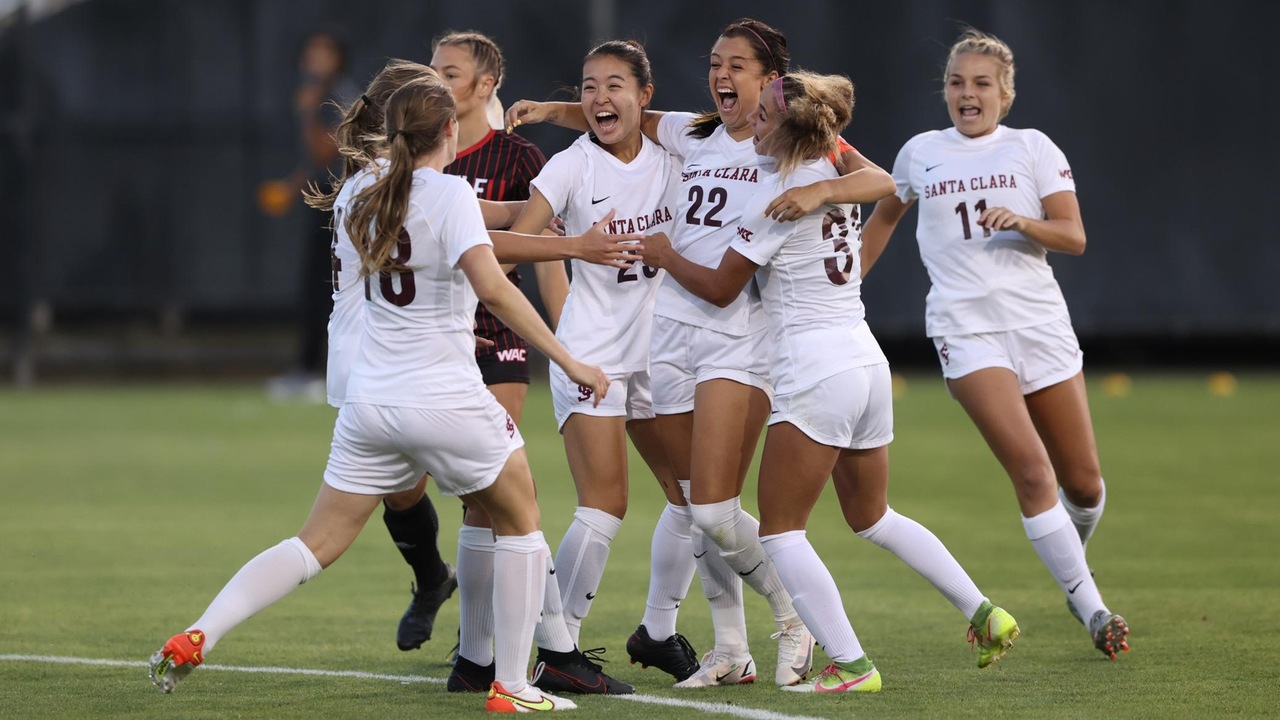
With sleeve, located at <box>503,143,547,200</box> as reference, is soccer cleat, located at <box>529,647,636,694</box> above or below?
below

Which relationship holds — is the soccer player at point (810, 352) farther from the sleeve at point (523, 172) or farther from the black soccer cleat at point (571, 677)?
the sleeve at point (523, 172)

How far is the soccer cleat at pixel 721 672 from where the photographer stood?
5371 millimetres

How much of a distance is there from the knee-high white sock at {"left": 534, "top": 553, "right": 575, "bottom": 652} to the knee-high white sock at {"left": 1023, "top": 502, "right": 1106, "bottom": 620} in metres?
1.77

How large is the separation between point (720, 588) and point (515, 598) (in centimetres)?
96

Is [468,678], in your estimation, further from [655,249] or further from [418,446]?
[655,249]

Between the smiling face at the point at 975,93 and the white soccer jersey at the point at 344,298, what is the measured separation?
241cm

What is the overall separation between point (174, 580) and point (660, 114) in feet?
10.8

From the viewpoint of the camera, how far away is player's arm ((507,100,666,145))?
18.9ft

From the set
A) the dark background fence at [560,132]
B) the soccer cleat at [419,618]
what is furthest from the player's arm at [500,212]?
the dark background fence at [560,132]

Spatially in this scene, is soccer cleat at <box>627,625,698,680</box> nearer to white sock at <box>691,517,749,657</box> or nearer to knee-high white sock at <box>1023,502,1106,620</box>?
white sock at <box>691,517,749,657</box>

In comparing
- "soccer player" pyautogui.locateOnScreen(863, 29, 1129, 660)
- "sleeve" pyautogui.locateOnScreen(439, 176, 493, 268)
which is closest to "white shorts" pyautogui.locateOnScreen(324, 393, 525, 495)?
"sleeve" pyautogui.locateOnScreen(439, 176, 493, 268)

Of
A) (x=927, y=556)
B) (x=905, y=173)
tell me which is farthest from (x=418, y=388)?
(x=905, y=173)

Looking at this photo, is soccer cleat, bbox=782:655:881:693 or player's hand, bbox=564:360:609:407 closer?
player's hand, bbox=564:360:609:407

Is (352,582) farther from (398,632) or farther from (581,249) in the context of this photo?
(581,249)
